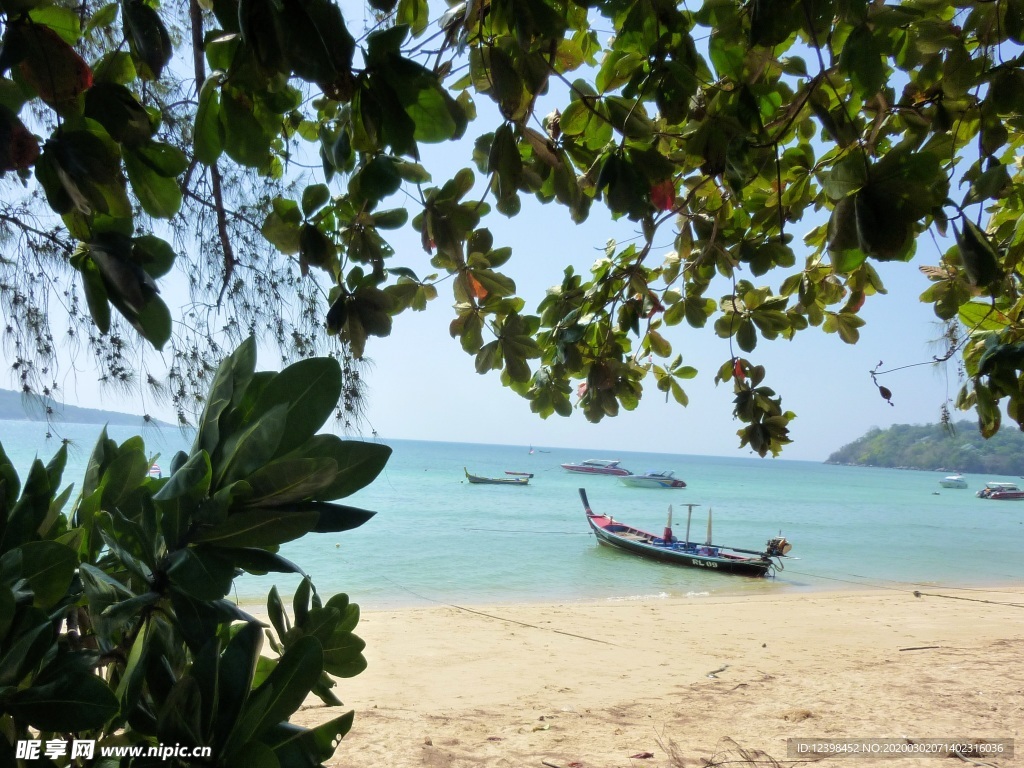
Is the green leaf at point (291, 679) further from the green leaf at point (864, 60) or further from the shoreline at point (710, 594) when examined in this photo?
the shoreline at point (710, 594)

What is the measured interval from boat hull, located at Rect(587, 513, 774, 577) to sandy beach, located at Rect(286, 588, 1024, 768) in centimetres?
312

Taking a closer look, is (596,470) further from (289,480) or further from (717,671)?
(289,480)

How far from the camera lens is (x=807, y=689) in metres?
4.61

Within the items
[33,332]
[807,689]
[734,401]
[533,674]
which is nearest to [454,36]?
[734,401]

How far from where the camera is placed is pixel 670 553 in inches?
558

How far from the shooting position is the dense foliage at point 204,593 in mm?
541

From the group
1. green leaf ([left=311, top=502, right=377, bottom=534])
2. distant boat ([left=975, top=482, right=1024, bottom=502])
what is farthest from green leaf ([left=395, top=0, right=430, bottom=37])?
distant boat ([left=975, top=482, right=1024, bottom=502])

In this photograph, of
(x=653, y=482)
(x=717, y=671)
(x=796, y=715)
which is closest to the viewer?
(x=796, y=715)

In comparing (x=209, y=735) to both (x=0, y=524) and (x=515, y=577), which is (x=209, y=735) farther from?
(x=515, y=577)

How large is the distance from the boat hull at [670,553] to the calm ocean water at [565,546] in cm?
23

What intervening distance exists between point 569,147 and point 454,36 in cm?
30

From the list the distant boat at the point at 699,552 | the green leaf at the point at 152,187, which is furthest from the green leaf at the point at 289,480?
the distant boat at the point at 699,552

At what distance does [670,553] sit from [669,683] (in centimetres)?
915

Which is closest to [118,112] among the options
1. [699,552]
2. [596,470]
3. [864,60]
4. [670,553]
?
[864,60]
